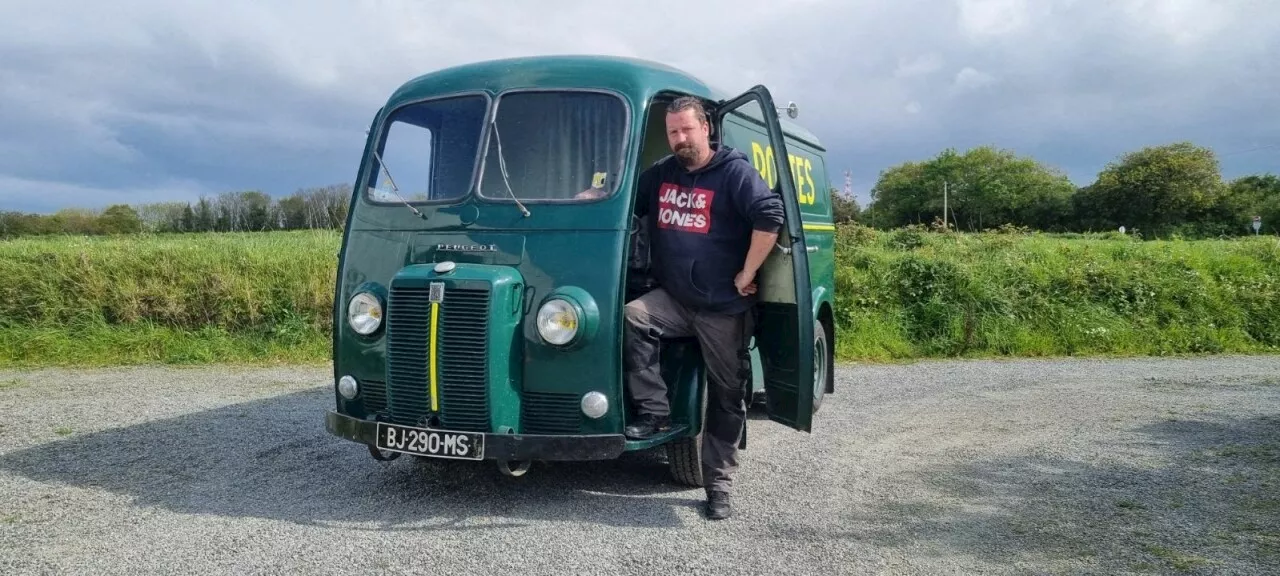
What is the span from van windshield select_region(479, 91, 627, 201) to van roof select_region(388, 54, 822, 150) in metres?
0.08

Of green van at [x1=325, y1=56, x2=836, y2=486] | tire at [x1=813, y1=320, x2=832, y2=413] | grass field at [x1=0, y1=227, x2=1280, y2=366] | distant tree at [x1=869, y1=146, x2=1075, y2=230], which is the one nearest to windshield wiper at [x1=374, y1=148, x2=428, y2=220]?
green van at [x1=325, y1=56, x2=836, y2=486]

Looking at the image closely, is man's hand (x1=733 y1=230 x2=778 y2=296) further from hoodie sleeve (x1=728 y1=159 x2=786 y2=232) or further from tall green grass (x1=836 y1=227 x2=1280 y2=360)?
tall green grass (x1=836 y1=227 x2=1280 y2=360)

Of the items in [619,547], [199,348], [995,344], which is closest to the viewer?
[619,547]

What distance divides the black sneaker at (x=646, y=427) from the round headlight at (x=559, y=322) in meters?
0.59

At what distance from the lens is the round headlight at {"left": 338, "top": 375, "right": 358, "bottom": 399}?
4.82 metres

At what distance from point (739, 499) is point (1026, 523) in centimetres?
148

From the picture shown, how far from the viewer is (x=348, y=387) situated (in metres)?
4.84

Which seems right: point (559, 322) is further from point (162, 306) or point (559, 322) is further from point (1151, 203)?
point (1151, 203)

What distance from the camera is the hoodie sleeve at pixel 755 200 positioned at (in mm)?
4324

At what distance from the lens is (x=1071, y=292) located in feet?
41.7

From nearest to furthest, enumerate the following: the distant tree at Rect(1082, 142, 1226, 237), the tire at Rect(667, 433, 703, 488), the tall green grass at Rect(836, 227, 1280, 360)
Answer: the tire at Rect(667, 433, 703, 488) < the tall green grass at Rect(836, 227, 1280, 360) < the distant tree at Rect(1082, 142, 1226, 237)

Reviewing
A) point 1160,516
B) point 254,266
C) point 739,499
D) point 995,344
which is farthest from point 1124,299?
point 254,266

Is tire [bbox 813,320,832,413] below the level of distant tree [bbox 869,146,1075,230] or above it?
below

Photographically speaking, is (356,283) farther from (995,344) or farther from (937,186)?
(937,186)
